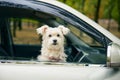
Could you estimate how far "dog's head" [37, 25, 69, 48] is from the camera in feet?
12.0

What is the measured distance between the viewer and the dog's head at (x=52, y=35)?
3654 mm

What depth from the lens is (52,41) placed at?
12.0 ft

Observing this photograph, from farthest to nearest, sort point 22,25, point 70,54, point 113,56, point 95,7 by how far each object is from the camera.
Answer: point 95,7
point 22,25
point 70,54
point 113,56

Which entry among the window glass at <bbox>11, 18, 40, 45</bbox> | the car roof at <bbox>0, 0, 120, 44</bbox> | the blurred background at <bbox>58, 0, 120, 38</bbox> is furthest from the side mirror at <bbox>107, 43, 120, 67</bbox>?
the blurred background at <bbox>58, 0, 120, 38</bbox>

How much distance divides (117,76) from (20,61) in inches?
31.2

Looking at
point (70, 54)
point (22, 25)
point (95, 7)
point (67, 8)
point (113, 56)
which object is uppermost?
point (67, 8)

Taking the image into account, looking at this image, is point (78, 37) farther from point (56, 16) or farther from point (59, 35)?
point (56, 16)

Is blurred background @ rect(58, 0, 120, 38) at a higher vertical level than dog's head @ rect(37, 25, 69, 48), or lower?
lower

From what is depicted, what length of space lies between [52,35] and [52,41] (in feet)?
0.24

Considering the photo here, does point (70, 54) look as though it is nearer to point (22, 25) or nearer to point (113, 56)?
point (113, 56)

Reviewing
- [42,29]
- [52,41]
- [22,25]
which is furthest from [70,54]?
[22,25]

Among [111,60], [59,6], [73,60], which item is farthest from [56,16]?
[111,60]

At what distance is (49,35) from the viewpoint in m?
3.71

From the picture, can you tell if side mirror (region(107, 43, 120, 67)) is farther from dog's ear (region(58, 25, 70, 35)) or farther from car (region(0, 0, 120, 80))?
dog's ear (region(58, 25, 70, 35))
